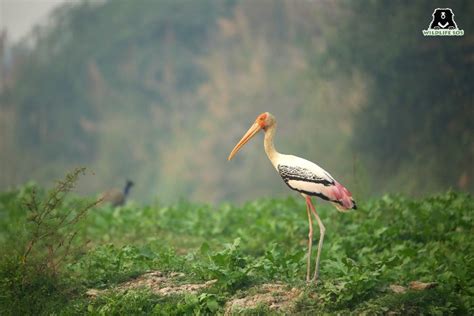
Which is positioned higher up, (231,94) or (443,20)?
(231,94)

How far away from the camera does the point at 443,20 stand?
1662 centimetres

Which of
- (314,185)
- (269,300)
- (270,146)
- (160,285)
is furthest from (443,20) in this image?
(269,300)

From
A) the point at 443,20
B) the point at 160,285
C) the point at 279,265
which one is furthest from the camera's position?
the point at 443,20

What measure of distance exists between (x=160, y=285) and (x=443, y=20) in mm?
11221

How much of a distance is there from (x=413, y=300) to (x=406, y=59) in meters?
13.7

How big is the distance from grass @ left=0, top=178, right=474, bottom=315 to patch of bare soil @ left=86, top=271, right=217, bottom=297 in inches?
3.6

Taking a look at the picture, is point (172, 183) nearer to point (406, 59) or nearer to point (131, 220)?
point (406, 59)

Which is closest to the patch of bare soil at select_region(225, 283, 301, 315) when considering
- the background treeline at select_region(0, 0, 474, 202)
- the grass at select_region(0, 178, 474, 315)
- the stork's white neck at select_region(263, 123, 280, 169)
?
the grass at select_region(0, 178, 474, 315)

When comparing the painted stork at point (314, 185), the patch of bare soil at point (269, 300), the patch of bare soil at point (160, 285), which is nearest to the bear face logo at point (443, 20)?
the painted stork at point (314, 185)

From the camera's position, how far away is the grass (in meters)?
6.84

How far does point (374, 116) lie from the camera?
21.2 meters

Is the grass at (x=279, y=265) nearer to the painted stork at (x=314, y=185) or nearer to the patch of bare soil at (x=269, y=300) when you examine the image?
the patch of bare soil at (x=269, y=300)

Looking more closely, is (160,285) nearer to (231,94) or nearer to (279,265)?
(279,265)

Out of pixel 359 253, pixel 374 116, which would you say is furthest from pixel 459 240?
pixel 374 116
